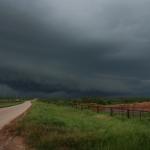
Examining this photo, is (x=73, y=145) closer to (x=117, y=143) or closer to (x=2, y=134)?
(x=117, y=143)

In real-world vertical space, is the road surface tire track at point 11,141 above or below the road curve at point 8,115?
below

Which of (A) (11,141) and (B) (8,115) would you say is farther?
(B) (8,115)

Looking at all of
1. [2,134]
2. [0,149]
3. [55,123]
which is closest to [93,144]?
[0,149]

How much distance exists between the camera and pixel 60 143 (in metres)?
15.9

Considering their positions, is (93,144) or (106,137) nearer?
(93,144)

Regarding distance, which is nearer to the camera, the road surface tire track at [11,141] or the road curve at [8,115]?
the road surface tire track at [11,141]

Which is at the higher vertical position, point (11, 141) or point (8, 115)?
point (8, 115)

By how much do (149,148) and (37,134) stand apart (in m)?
6.83

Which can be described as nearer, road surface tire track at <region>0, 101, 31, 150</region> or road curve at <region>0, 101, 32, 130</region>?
road surface tire track at <region>0, 101, 31, 150</region>

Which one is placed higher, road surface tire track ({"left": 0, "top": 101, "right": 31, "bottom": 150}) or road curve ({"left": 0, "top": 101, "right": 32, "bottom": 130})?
road curve ({"left": 0, "top": 101, "right": 32, "bottom": 130})

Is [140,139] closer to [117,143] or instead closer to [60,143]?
[117,143]

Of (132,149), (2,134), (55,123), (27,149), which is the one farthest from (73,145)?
(55,123)

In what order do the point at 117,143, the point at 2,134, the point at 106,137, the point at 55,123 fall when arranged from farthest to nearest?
the point at 55,123, the point at 2,134, the point at 106,137, the point at 117,143

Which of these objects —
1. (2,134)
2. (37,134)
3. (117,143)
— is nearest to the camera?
(117,143)
